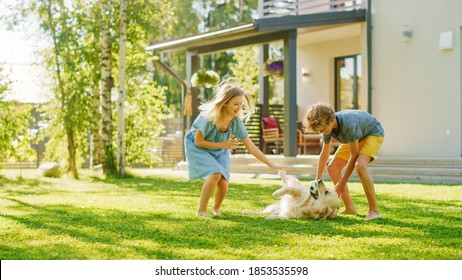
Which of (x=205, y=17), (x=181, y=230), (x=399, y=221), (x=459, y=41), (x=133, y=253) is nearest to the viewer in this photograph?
(x=133, y=253)

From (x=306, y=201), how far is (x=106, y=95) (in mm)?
8543

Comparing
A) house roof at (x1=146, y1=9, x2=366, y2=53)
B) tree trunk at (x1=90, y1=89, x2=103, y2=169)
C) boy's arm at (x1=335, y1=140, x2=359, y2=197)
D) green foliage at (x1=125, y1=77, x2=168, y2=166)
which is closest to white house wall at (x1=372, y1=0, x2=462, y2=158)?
house roof at (x1=146, y1=9, x2=366, y2=53)

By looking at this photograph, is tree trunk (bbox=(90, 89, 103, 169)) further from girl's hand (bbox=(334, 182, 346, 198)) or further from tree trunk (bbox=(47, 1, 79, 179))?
girl's hand (bbox=(334, 182, 346, 198))

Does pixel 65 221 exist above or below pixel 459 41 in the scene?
below

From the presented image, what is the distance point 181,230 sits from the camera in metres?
4.96

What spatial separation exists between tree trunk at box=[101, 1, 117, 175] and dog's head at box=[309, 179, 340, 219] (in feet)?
27.3

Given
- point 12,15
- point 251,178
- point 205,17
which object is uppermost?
point 205,17

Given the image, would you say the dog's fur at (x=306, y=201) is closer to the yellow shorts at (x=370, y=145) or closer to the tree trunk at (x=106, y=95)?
the yellow shorts at (x=370, y=145)

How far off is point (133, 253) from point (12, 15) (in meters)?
10.5

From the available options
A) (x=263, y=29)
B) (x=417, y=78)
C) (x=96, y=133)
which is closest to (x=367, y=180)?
(x=263, y=29)

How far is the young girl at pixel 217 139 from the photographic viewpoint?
5656 mm

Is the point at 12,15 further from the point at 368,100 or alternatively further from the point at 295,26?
the point at 368,100

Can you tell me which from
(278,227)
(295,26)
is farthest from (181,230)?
(295,26)
